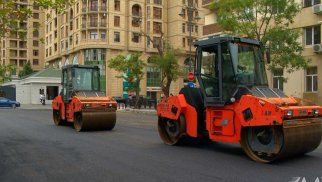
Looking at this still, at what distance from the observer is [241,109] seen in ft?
33.9

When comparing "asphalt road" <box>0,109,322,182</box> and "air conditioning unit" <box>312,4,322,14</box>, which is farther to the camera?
"air conditioning unit" <box>312,4,322,14</box>

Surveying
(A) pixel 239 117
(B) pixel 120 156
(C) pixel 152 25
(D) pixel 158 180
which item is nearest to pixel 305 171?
(A) pixel 239 117

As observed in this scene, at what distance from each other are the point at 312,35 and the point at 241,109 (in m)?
24.6

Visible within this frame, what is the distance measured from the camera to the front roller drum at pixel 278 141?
9.49 metres

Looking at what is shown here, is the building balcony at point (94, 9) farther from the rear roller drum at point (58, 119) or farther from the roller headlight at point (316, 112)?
the roller headlight at point (316, 112)

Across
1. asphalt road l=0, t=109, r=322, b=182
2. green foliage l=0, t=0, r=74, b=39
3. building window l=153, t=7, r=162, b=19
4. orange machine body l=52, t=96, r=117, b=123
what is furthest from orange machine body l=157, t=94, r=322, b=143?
building window l=153, t=7, r=162, b=19

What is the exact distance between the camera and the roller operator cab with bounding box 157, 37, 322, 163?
Answer: 31.6ft

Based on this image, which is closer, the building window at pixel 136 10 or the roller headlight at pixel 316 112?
the roller headlight at pixel 316 112

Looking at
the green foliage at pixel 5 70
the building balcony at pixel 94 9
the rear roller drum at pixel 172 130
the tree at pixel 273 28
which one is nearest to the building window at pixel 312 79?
the tree at pixel 273 28

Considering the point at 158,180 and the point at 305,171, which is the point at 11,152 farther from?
the point at 305,171

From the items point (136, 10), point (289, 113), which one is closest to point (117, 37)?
point (136, 10)

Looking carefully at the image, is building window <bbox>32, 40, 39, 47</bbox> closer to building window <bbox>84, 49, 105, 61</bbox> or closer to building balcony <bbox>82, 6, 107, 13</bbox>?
building balcony <bbox>82, 6, 107, 13</bbox>

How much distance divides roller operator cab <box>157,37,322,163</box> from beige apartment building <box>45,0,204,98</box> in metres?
61.2

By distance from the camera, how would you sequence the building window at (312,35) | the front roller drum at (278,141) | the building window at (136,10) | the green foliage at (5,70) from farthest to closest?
1. the building window at (136,10)
2. the building window at (312,35)
3. the green foliage at (5,70)
4. the front roller drum at (278,141)
